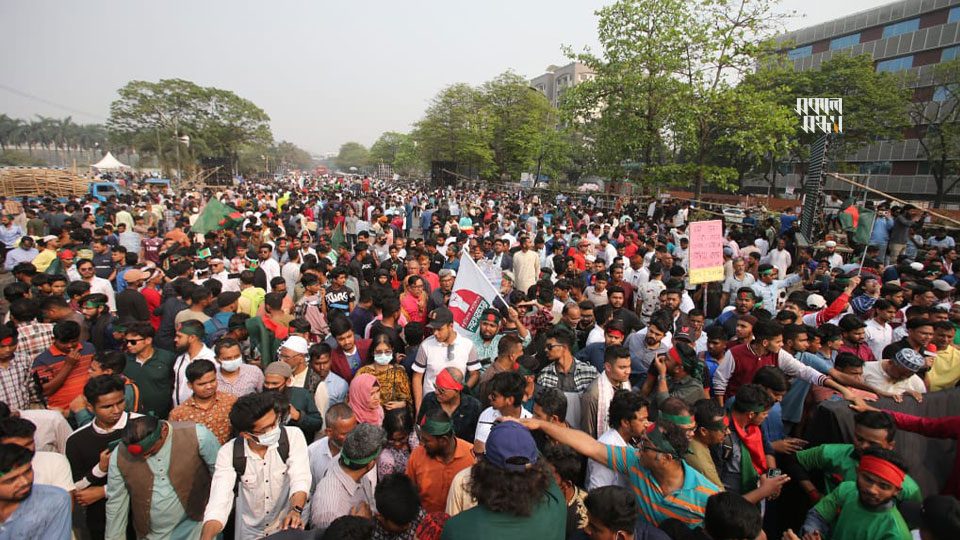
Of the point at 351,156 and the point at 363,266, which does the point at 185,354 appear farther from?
the point at 351,156

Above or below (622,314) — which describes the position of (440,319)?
above

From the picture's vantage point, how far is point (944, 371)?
13.4 ft

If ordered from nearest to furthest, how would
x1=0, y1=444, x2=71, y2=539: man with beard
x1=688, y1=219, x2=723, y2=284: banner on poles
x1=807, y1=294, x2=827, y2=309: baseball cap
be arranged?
x1=0, y1=444, x2=71, y2=539: man with beard
x1=807, y1=294, x2=827, y2=309: baseball cap
x1=688, y1=219, x2=723, y2=284: banner on poles

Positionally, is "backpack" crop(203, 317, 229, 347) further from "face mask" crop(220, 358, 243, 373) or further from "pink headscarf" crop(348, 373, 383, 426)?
"pink headscarf" crop(348, 373, 383, 426)

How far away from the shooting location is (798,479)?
3.18m

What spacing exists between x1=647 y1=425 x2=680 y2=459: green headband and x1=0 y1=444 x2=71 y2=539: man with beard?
296 centimetres

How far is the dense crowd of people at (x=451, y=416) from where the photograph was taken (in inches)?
89.7

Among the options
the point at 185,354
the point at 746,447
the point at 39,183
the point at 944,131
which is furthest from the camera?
the point at 944,131

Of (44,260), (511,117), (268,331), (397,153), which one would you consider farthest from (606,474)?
(397,153)

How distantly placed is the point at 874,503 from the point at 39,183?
3326cm

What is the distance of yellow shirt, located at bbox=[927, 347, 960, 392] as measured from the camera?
404 cm

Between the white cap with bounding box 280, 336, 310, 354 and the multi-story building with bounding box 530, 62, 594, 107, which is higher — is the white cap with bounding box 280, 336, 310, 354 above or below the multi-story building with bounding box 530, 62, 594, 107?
below

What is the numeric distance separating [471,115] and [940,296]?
36070 millimetres

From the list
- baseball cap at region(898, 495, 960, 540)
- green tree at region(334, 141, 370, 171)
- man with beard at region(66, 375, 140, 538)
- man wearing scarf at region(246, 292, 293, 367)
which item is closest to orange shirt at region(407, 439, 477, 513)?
man with beard at region(66, 375, 140, 538)
